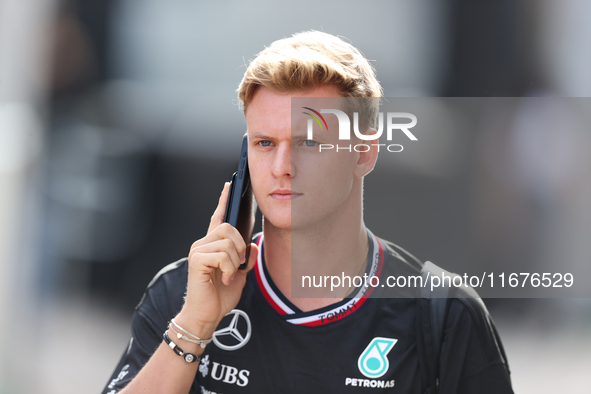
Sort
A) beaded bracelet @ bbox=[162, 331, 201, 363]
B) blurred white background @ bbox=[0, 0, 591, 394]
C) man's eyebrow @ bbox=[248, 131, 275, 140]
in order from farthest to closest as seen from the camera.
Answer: blurred white background @ bbox=[0, 0, 591, 394], man's eyebrow @ bbox=[248, 131, 275, 140], beaded bracelet @ bbox=[162, 331, 201, 363]

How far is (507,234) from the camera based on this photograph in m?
1.85

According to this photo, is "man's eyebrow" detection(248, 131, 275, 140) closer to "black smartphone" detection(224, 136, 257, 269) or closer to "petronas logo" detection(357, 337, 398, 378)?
"black smartphone" detection(224, 136, 257, 269)

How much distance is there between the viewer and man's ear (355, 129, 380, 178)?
67.2 inches

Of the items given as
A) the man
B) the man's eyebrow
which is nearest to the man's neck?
the man

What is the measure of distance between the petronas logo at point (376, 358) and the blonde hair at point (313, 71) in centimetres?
79

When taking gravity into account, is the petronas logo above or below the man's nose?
below

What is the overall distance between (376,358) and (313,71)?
40.9 inches

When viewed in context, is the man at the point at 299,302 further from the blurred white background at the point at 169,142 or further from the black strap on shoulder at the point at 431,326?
the blurred white background at the point at 169,142

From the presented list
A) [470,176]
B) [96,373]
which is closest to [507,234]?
[470,176]

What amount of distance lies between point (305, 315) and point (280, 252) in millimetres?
253

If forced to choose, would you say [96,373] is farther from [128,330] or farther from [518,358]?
[518,358]

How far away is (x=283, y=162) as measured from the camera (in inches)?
61.2

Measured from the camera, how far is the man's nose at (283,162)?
1551 millimetres

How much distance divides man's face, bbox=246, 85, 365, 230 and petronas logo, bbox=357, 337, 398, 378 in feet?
1.66
